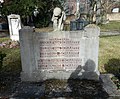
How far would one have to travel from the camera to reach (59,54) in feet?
18.7

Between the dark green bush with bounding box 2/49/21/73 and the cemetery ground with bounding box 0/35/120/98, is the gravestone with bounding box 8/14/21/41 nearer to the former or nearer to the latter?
the cemetery ground with bounding box 0/35/120/98

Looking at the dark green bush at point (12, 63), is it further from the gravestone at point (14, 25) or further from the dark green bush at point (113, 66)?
the gravestone at point (14, 25)

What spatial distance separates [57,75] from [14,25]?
903 cm

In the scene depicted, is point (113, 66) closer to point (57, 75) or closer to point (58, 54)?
point (57, 75)

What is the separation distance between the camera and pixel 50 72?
583 centimetres

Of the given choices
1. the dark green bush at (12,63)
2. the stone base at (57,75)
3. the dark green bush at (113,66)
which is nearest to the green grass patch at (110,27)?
the dark green bush at (113,66)

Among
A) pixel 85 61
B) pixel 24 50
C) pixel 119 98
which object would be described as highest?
pixel 24 50

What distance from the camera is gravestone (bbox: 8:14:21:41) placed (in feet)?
44.6

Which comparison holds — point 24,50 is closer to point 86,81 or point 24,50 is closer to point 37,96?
point 37,96

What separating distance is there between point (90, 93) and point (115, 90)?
738mm

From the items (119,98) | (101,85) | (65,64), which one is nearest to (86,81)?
(101,85)

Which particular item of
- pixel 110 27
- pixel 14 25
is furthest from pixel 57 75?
pixel 110 27

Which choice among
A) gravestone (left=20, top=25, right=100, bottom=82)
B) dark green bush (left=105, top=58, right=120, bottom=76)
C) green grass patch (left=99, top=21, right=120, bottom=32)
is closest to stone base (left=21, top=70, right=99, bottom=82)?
gravestone (left=20, top=25, right=100, bottom=82)

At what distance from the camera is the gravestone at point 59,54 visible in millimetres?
5453
